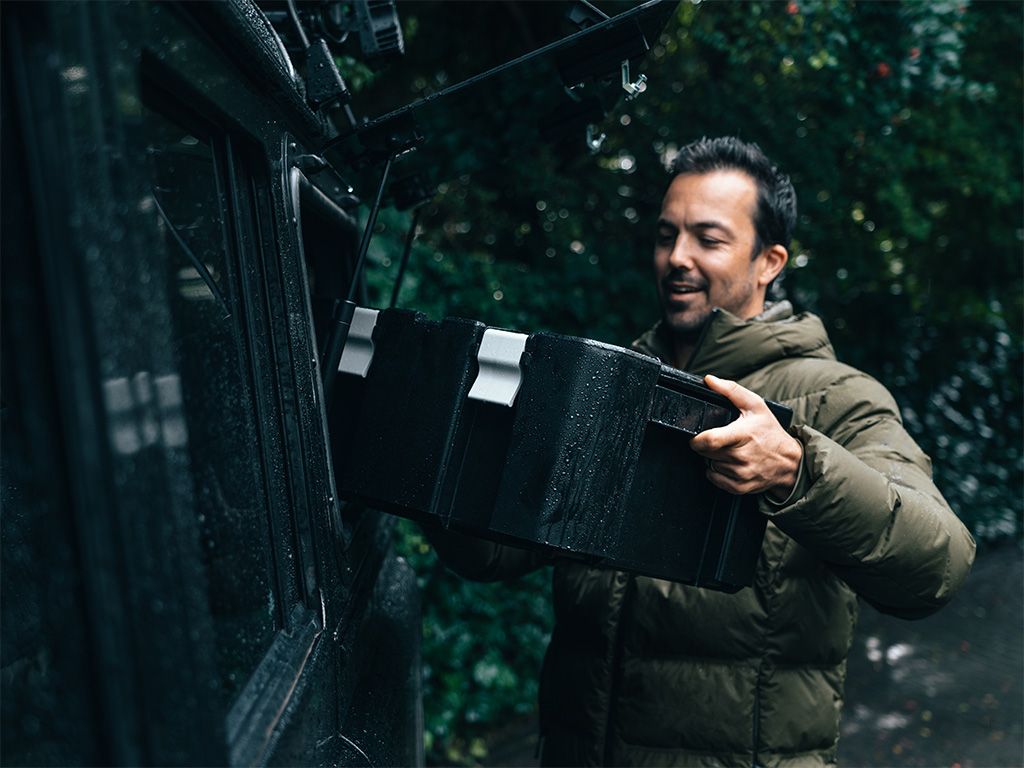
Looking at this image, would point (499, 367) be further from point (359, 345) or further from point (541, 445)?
point (359, 345)

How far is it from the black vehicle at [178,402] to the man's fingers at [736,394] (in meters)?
0.71

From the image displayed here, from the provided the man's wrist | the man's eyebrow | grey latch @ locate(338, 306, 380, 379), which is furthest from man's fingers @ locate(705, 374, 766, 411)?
the man's eyebrow

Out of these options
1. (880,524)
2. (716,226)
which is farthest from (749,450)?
(716,226)

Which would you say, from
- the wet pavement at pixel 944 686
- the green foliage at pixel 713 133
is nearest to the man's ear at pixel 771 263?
the green foliage at pixel 713 133

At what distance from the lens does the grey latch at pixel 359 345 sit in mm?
1798

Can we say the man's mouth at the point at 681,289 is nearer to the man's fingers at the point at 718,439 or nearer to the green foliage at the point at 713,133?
the man's fingers at the point at 718,439

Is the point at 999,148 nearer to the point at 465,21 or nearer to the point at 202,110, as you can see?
the point at 465,21

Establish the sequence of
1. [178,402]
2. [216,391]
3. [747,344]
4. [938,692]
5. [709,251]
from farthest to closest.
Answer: [938,692]
[709,251]
[747,344]
[216,391]
[178,402]

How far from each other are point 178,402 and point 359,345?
1.01 meters

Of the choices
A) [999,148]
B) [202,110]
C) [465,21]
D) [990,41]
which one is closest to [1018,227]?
[999,148]

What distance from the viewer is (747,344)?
86.5 inches

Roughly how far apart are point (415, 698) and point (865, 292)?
508 cm

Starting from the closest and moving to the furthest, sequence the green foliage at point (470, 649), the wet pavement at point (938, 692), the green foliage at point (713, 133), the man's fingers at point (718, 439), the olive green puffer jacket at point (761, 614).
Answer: the man's fingers at point (718, 439) < the olive green puffer jacket at point (761, 614) < the green foliage at point (713, 133) < the green foliage at point (470, 649) < the wet pavement at point (938, 692)

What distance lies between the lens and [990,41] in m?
5.46
